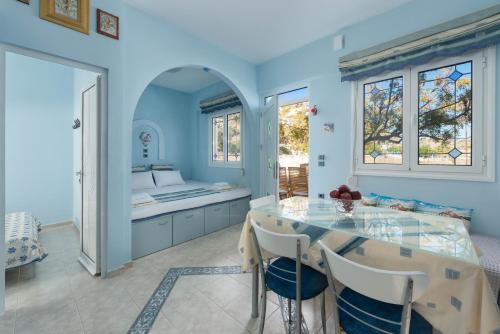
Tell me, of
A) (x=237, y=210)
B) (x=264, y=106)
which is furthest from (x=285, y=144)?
(x=237, y=210)

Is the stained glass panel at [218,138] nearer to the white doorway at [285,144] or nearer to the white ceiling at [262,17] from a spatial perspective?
the white doorway at [285,144]

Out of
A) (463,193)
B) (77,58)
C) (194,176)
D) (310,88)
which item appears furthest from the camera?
(194,176)

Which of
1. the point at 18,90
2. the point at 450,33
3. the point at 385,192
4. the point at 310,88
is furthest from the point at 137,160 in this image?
the point at 450,33

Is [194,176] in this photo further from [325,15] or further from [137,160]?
[325,15]

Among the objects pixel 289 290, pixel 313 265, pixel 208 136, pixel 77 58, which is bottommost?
pixel 289 290

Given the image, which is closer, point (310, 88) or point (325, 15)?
point (325, 15)

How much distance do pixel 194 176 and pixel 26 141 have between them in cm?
287

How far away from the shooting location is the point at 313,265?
1453 millimetres

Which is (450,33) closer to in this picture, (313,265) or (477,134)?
(477,134)

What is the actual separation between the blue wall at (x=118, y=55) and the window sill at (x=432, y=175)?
2.70 m

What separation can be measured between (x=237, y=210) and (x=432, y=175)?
2711 mm

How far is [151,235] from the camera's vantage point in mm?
2789

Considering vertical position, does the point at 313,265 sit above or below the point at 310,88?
below

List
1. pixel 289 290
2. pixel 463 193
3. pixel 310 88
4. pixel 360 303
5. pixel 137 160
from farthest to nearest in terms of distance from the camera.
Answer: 1. pixel 137 160
2. pixel 310 88
3. pixel 463 193
4. pixel 289 290
5. pixel 360 303
